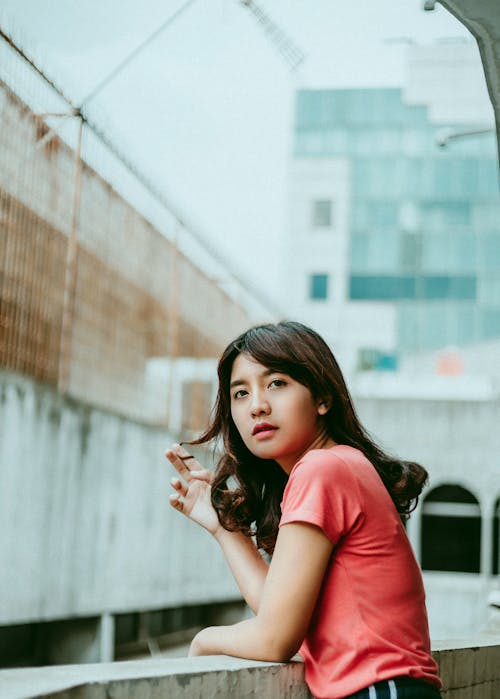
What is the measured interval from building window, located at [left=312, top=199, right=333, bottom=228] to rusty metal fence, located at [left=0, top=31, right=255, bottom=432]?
24828 millimetres

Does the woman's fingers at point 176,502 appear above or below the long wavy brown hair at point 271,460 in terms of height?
below

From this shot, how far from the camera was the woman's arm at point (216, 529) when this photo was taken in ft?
8.19

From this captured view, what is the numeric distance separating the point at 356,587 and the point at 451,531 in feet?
63.7

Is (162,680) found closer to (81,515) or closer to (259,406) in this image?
(259,406)

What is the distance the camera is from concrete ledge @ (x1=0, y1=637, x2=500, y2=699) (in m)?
1.89

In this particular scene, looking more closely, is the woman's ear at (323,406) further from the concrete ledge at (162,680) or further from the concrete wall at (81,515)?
the concrete wall at (81,515)

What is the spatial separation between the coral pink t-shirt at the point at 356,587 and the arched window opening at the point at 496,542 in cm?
1825

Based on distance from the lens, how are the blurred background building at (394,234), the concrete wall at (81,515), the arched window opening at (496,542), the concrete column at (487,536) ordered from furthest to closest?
the blurred background building at (394,234) < the arched window opening at (496,542) < the concrete column at (487,536) < the concrete wall at (81,515)

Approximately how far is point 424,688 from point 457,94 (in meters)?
26.6

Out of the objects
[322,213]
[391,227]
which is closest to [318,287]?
[322,213]

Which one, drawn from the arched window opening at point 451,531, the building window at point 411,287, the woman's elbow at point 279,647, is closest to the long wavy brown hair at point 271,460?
the woman's elbow at point 279,647

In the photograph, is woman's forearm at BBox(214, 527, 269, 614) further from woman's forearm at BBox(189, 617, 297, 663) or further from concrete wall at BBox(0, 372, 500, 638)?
concrete wall at BBox(0, 372, 500, 638)

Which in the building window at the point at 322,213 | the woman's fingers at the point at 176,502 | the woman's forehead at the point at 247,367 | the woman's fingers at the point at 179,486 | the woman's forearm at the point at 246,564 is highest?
the building window at the point at 322,213

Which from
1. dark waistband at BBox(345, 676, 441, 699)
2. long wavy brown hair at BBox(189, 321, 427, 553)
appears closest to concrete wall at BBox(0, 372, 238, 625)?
long wavy brown hair at BBox(189, 321, 427, 553)
